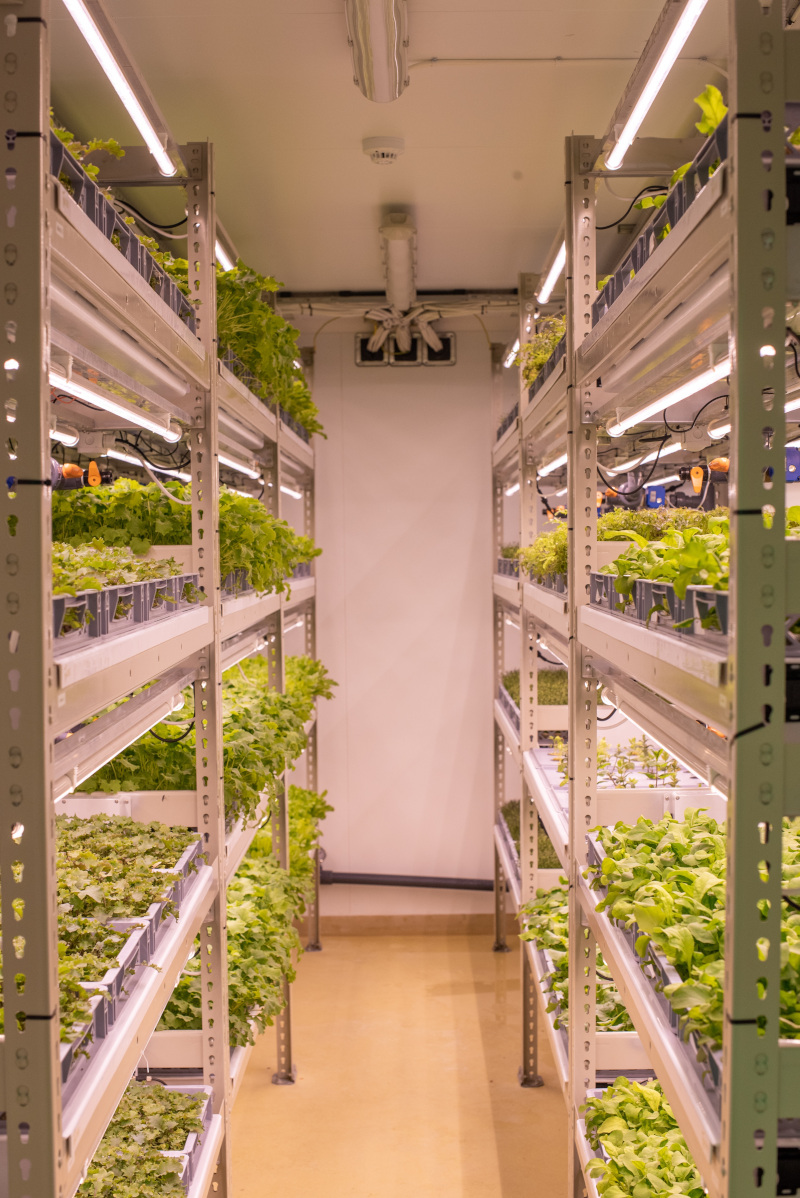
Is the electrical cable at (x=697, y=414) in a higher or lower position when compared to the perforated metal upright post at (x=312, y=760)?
higher

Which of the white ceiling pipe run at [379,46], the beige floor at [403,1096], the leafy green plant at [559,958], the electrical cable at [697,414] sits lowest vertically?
the beige floor at [403,1096]

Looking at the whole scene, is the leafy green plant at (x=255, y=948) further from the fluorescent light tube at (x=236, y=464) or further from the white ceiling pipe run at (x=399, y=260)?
the white ceiling pipe run at (x=399, y=260)

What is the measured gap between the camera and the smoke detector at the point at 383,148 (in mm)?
3188

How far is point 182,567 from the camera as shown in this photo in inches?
99.0

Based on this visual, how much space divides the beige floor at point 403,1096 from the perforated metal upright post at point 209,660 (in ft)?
3.78

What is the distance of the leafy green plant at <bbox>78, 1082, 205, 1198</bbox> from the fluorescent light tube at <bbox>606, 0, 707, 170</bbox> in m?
2.55

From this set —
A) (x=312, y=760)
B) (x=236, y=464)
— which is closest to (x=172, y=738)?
(x=236, y=464)

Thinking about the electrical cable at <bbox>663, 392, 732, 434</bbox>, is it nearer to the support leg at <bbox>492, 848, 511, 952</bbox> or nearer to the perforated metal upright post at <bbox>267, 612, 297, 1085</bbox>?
the perforated metal upright post at <bbox>267, 612, 297, 1085</bbox>

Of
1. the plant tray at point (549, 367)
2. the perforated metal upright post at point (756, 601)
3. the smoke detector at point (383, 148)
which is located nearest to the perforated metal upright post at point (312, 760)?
the plant tray at point (549, 367)

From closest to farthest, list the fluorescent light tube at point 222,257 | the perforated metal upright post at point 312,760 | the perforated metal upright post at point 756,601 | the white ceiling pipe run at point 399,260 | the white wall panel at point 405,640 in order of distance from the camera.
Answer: the perforated metal upright post at point 756,601
the fluorescent light tube at point 222,257
the white ceiling pipe run at point 399,260
the perforated metal upright post at point 312,760
the white wall panel at point 405,640

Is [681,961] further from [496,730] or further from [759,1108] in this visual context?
[496,730]

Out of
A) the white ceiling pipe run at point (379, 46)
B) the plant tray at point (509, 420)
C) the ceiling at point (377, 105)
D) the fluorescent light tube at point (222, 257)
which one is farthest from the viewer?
the plant tray at point (509, 420)

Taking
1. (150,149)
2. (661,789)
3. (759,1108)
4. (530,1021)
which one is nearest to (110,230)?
(150,149)

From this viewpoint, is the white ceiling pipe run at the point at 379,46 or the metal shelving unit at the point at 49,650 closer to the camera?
the metal shelving unit at the point at 49,650
